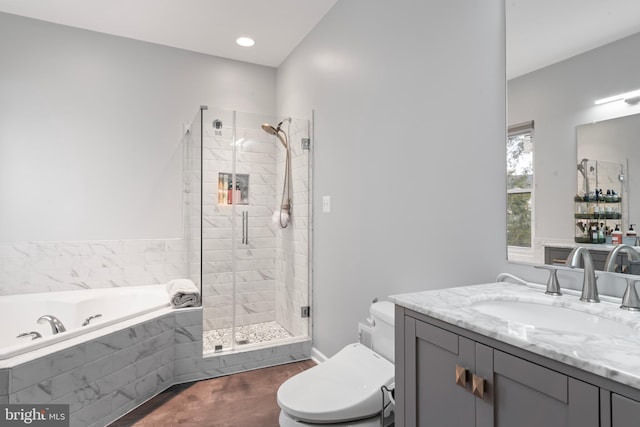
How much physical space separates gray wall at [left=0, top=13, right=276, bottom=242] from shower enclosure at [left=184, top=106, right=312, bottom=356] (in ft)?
1.18

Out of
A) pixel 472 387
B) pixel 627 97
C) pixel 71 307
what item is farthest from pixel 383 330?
pixel 71 307

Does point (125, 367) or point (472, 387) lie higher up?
point (472, 387)

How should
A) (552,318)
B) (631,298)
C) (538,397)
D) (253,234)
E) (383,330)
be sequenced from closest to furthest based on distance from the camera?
(538,397)
(631,298)
(552,318)
(383,330)
(253,234)

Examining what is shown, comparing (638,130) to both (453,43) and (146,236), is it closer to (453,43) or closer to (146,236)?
(453,43)

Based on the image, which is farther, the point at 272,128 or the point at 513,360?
the point at 272,128

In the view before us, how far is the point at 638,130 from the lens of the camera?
3.44ft

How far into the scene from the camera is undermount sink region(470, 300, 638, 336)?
0.94 m

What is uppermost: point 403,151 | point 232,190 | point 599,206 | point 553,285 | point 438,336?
point 403,151

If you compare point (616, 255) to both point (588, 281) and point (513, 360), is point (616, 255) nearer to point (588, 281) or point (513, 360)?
point (588, 281)

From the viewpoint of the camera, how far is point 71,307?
2629mm

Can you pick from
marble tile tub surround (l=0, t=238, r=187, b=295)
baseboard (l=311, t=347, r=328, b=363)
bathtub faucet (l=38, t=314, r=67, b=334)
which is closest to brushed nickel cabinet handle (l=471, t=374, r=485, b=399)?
baseboard (l=311, t=347, r=328, b=363)

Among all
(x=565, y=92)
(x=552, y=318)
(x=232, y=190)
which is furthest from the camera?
(x=232, y=190)

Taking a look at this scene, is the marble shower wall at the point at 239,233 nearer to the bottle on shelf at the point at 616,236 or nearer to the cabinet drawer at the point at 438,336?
the cabinet drawer at the point at 438,336

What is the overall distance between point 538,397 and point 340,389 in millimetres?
924
